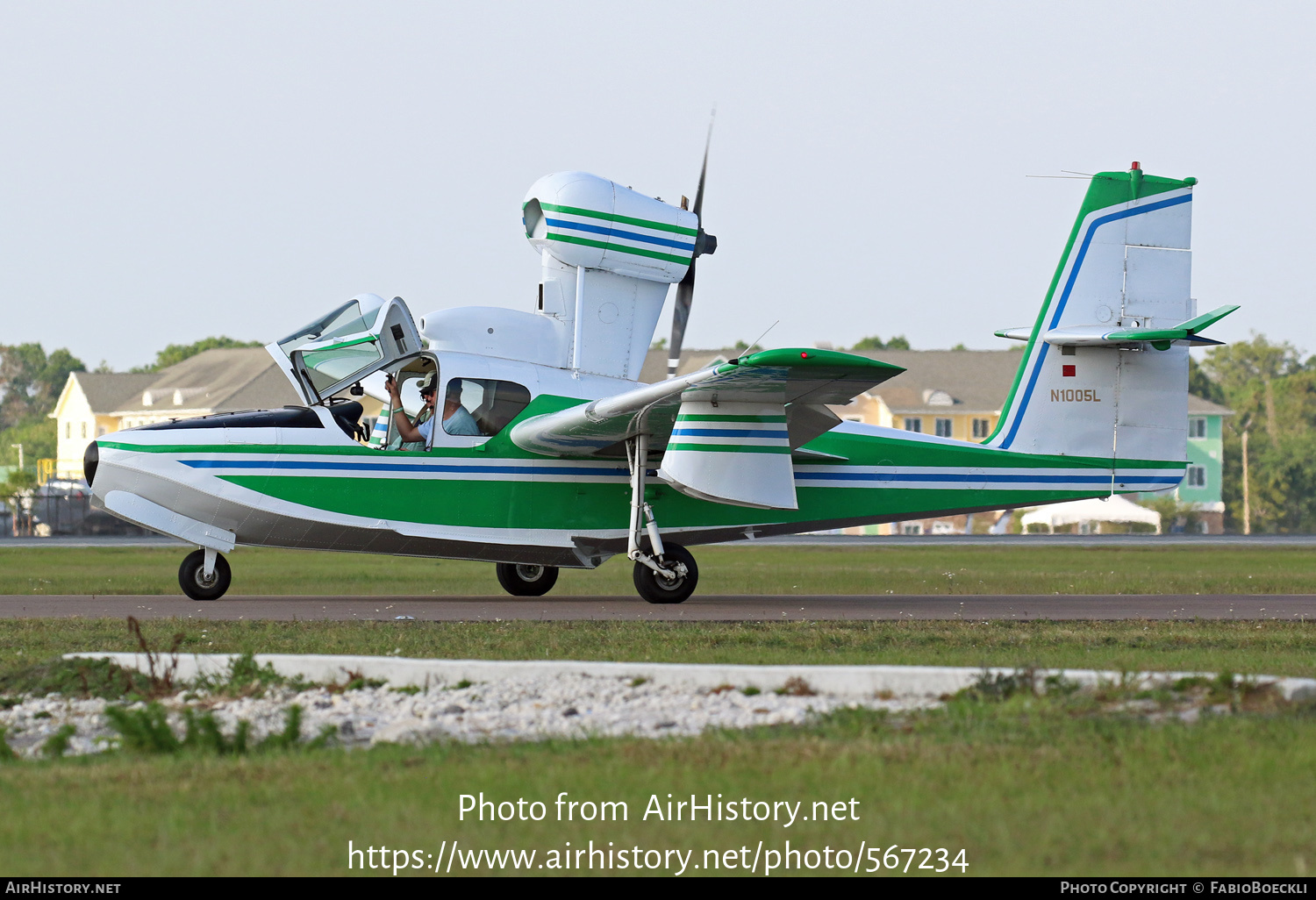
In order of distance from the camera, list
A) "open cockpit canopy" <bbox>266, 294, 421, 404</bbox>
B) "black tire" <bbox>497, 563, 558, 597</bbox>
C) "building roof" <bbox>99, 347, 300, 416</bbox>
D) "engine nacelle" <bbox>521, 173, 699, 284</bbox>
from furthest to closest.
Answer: "building roof" <bbox>99, 347, 300, 416</bbox> < "black tire" <bbox>497, 563, 558, 597</bbox> < "engine nacelle" <bbox>521, 173, 699, 284</bbox> < "open cockpit canopy" <bbox>266, 294, 421, 404</bbox>

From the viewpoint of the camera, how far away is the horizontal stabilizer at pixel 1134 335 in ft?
53.2

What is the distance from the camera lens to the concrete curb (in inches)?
287

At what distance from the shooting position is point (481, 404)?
16.2m

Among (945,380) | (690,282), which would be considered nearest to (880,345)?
(945,380)

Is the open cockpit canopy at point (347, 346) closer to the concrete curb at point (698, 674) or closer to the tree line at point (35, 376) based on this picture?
the concrete curb at point (698, 674)

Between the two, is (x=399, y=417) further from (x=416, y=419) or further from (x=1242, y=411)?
(x=1242, y=411)

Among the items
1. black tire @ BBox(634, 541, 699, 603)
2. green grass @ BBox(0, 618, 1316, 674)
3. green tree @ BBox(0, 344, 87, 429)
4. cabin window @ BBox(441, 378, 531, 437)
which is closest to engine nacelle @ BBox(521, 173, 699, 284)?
cabin window @ BBox(441, 378, 531, 437)

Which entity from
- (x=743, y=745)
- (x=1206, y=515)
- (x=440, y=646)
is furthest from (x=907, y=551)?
(x=1206, y=515)

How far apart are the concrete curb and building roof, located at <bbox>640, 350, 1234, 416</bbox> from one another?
6699 centimetres

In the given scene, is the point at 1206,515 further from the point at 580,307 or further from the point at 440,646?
the point at 440,646

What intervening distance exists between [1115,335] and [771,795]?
13.0 meters

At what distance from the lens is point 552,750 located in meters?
6.11

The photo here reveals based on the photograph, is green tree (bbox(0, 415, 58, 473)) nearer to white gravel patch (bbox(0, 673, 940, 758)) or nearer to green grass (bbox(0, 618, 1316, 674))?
green grass (bbox(0, 618, 1316, 674))

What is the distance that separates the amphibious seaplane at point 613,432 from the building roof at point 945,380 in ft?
190
